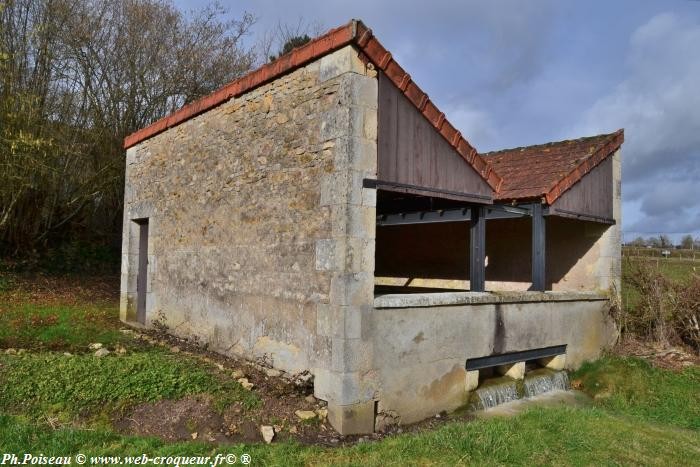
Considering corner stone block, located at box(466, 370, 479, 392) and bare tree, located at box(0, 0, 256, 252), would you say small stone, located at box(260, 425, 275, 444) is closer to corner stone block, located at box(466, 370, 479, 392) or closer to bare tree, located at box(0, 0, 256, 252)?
corner stone block, located at box(466, 370, 479, 392)

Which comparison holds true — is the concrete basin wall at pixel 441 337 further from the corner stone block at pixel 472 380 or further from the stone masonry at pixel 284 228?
the stone masonry at pixel 284 228

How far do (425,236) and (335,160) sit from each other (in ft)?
21.9

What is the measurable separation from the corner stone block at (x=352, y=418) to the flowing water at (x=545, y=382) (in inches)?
114

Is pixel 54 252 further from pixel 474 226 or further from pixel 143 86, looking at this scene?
pixel 474 226

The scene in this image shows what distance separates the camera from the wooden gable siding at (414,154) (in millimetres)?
5660

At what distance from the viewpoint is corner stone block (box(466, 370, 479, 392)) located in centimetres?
631

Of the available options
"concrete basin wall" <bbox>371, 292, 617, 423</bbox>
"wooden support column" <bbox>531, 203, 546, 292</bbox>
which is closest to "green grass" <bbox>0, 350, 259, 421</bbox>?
"concrete basin wall" <bbox>371, 292, 617, 423</bbox>

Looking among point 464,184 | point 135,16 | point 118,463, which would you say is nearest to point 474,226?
point 464,184

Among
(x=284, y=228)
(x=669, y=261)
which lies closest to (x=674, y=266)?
(x=669, y=261)

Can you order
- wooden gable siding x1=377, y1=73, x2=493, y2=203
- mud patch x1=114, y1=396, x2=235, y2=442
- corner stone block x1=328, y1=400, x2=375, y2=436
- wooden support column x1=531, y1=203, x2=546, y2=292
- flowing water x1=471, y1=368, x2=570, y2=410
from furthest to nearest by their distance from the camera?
wooden support column x1=531, y1=203, x2=546, y2=292, flowing water x1=471, y1=368, x2=570, y2=410, wooden gable siding x1=377, y1=73, x2=493, y2=203, corner stone block x1=328, y1=400, x2=375, y2=436, mud patch x1=114, y1=396, x2=235, y2=442

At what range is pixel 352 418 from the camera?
16.9 feet

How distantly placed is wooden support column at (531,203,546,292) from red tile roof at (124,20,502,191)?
1.28 m

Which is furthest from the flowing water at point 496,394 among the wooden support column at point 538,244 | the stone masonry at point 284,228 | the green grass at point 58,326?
the green grass at point 58,326

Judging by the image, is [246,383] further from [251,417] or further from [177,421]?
[177,421]
